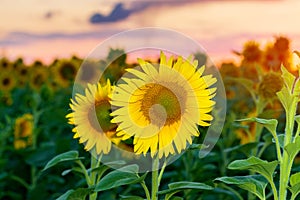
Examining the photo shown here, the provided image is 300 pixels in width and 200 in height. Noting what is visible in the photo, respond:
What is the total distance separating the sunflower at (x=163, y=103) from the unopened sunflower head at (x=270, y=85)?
125cm

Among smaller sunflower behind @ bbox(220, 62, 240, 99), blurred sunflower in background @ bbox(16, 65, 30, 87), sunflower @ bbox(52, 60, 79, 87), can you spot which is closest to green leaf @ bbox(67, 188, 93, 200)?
smaller sunflower behind @ bbox(220, 62, 240, 99)

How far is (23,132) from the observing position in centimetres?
435

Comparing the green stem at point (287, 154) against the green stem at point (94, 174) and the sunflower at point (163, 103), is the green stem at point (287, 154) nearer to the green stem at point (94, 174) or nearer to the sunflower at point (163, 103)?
the sunflower at point (163, 103)

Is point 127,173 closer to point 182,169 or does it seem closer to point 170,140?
point 170,140

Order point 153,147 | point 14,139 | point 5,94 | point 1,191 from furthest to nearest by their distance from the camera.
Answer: point 5,94 → point 14,139 → point 1,191 → point 153,147

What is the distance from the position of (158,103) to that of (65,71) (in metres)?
4.84

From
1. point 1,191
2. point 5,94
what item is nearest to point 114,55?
point 1,191

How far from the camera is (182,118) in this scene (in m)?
1.69

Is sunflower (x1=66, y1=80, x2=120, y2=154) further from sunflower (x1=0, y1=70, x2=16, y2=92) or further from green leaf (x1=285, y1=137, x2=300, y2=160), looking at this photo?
sunflower (x1=0, y1=70, x2=16, y2=92)

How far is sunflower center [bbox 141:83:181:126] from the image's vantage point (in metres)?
1.64

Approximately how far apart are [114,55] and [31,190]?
1113mm

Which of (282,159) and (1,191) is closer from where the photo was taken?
(282,159)

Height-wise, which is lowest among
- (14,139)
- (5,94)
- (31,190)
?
(31,190)

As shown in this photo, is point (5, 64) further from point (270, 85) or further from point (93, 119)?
point (93, 119)
